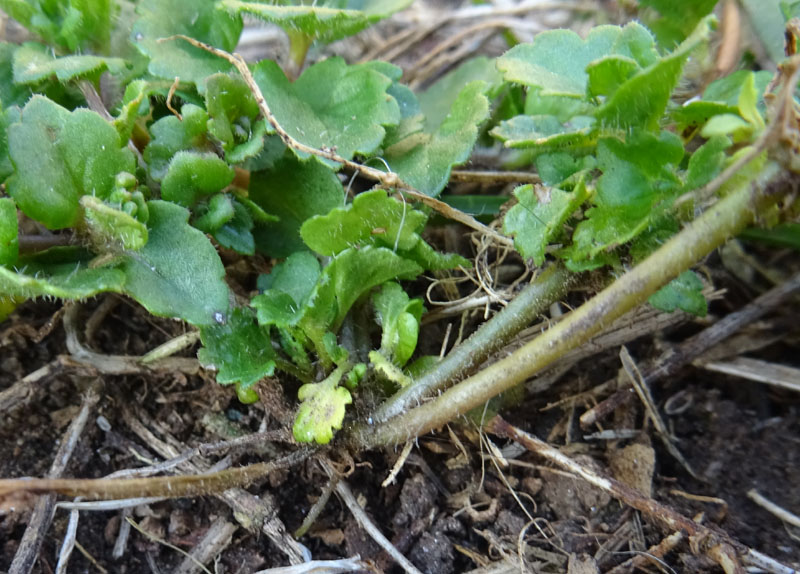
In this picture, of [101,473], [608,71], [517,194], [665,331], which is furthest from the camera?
[665,331]

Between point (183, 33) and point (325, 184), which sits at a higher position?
→ point (183, 33)

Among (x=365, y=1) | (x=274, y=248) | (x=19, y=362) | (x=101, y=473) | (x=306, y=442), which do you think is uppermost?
(x=365, y=1)

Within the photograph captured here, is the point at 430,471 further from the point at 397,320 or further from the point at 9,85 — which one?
the point at 9,85

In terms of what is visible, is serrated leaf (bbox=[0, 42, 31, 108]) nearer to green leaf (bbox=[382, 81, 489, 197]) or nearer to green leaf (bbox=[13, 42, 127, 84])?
green leaf (bbox=[13, 42, 127, 84])

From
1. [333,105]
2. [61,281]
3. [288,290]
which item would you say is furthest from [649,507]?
[61,281]

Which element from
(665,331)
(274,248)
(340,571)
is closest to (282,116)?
(274,248)

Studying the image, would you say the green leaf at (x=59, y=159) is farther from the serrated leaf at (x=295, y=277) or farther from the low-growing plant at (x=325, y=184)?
the serrated leaf at (x=295, y=277)

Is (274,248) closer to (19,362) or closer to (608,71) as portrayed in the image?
(19,362)
